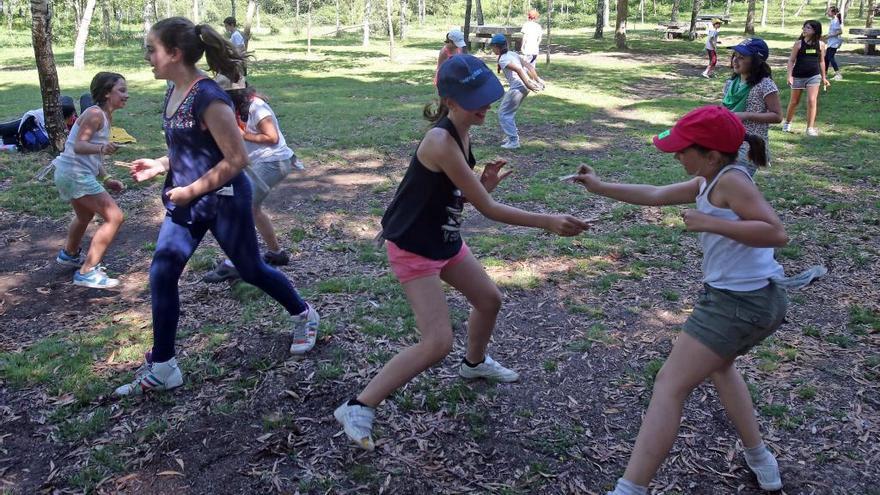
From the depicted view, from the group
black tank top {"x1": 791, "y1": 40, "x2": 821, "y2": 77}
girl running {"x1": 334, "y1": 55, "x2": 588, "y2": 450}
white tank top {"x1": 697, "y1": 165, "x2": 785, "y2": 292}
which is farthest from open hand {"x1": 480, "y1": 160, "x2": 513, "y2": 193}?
black tank top {"x1": 791, "y1": 40, "x2": 821, "y2": 77}

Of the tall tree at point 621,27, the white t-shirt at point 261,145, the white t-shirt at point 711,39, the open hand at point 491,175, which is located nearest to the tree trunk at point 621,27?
the tall tree at point 621,27

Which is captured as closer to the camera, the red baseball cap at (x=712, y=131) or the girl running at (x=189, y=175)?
the red baseball cap at (x=712, y=131)

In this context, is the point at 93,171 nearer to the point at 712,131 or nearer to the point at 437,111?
the point at 437,111

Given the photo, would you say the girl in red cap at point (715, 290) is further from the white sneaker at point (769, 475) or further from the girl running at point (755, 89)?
the girl running at point (755, 89)

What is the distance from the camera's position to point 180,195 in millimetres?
3559

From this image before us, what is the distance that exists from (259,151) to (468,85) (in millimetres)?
3007

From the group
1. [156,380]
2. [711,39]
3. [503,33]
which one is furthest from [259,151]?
[503,33]

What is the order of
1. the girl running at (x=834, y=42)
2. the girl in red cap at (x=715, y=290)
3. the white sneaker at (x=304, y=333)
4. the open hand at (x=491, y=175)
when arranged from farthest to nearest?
the girl running at (x=834, y=42), the white sneaker at (x=304, y=333), the open hand at (x=491, y=175), the girl in red cap at (x=715, y=290)

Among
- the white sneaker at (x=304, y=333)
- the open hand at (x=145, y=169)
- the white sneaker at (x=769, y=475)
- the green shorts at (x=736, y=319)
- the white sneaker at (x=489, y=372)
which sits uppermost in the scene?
the open hand at (x=145, y=169)

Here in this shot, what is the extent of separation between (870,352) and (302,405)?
361 cm

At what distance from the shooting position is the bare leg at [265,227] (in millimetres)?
5742

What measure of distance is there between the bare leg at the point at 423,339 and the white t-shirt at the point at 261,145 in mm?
2726

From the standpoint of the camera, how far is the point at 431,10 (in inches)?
2753

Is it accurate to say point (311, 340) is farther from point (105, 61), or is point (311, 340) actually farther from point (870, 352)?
point (105, 61)
